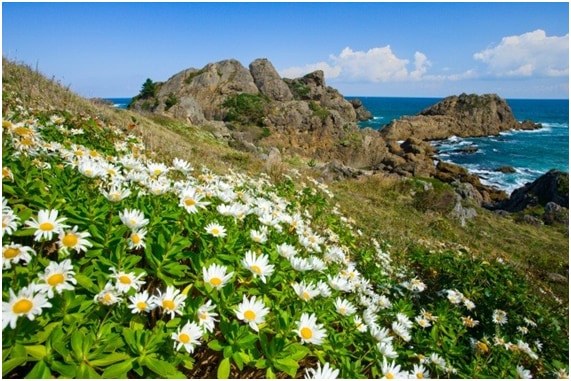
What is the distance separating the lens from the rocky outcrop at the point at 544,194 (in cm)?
2184

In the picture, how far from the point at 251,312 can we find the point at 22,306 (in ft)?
3.01

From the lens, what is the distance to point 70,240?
1.68 metres

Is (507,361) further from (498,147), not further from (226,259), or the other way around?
(498,147)

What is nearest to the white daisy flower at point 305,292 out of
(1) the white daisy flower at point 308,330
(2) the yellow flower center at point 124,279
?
(1) the white daisy flower at point 308,330

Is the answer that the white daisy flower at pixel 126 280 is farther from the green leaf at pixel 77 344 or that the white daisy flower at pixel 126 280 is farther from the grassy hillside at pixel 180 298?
the green leaf at pixel 77 344

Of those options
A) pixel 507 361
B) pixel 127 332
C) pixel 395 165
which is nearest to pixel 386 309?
pixel 507 361

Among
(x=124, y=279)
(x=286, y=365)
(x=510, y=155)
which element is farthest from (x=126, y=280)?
(x=510, y=155)

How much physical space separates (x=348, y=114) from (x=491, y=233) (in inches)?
1966

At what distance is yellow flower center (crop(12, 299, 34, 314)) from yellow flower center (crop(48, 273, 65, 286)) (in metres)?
0.12

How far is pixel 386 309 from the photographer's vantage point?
3172mm

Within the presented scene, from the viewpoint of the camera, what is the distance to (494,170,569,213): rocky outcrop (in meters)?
21.8

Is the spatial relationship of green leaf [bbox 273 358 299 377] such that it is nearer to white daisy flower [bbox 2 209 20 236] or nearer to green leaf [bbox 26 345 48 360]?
green leaf [bbox 26 345 48 360]

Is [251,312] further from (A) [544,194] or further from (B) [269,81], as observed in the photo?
(B) [269,81]

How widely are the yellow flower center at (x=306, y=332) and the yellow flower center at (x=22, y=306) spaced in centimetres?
110
